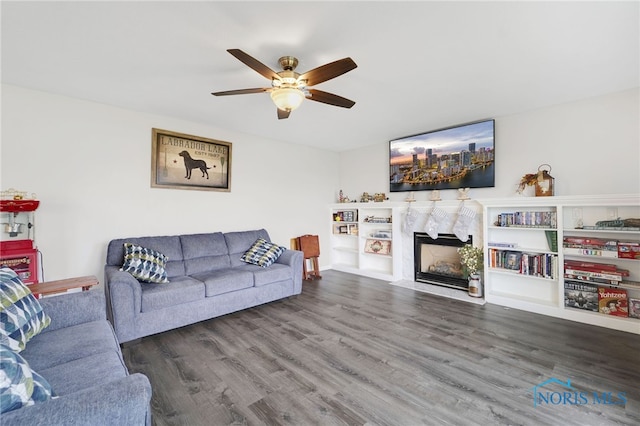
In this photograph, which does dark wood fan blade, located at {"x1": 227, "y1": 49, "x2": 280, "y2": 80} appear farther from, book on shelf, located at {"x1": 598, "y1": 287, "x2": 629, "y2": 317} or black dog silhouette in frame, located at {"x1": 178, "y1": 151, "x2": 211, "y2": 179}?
book on shelf, located at {"x1": 598, "y1": 287, "x2": 629, "y2": 317}

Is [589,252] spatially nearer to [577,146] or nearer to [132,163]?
[577,146]

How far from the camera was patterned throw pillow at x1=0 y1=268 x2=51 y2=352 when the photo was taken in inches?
55.4

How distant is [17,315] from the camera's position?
1515 millimetres

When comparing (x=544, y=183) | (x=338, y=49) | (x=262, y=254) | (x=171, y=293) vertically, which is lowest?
(x=171, y=293)

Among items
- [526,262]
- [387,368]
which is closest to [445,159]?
[526,262]

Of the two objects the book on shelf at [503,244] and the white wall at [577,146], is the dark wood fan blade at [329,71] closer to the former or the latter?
the white wall at [577,146]

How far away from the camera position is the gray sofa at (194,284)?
2.57 m

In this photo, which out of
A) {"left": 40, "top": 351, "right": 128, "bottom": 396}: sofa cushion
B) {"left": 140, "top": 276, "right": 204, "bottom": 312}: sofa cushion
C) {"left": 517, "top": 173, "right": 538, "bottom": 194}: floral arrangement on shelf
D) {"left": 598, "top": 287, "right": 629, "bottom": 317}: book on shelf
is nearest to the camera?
{"left": 40, "top": 351, "right": 128, "bottom": 396}: sofa cushion

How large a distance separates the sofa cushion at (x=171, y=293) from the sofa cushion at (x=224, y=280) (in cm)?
9

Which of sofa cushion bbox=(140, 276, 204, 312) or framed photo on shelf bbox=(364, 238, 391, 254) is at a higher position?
framed photo on shelf bbox=(364, 238, 391, 254)

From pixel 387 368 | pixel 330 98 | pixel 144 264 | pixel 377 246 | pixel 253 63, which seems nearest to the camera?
pixel 253 63

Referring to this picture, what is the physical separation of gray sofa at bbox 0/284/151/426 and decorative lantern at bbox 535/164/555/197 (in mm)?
4173

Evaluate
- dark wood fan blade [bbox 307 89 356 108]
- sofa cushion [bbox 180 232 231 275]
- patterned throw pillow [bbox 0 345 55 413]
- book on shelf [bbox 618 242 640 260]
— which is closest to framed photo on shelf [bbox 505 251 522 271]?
book on shelf [bbox 618 242 640 260]

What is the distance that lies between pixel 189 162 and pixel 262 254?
165cm
